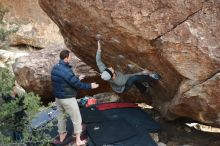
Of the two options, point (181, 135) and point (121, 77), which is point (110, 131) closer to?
point (121, 77)

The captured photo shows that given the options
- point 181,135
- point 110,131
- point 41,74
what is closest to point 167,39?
point 110,131

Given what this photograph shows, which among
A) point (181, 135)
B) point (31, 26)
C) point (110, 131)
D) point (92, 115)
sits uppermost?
point (31, 26)

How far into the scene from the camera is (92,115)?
9828 mm

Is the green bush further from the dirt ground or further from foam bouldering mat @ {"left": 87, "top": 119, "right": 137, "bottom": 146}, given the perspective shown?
the dirt ground

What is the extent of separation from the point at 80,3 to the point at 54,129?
2.77 m

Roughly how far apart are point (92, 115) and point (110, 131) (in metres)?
0.77

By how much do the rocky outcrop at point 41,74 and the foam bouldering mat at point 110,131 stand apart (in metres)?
3.22

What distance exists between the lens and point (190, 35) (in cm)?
780

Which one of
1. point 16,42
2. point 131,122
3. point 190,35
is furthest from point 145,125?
point 16,42

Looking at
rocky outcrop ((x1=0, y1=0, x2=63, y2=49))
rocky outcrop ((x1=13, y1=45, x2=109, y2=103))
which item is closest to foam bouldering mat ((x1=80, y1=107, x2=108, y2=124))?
rocky outcrop ((x1=13, y1=45, x2=109, y2=103))

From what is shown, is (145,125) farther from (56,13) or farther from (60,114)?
(56,13)

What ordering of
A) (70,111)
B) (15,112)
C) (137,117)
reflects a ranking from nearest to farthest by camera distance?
1. (15,112)
2. (70,111)
3. (137,117)

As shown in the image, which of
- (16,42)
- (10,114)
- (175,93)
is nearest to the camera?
(10,114)

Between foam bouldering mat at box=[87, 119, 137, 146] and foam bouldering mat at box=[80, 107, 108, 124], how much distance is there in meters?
0.14
